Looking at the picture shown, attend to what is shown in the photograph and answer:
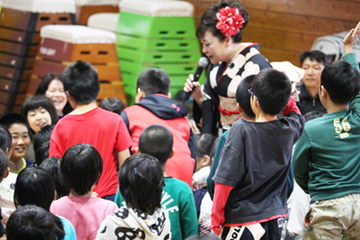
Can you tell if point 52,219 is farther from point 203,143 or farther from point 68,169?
point 203,143

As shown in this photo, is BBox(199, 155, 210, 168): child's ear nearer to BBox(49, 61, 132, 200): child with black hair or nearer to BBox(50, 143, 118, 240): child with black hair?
BBox(49, 61, 132, 200): child with black hair

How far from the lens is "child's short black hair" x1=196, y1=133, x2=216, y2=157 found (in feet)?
15.2

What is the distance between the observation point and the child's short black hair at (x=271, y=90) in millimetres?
3186

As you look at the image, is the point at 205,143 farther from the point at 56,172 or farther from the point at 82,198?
the point at 82,198

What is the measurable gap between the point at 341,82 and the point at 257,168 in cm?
60

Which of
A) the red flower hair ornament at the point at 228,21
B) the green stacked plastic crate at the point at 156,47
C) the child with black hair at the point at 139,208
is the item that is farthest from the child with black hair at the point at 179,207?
the green stacked plastic crate at the point at 156,47

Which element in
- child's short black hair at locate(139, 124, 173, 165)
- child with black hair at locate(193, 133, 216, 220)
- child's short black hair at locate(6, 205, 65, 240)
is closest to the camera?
child's short black hair at locate(6, 205, 65, 240)

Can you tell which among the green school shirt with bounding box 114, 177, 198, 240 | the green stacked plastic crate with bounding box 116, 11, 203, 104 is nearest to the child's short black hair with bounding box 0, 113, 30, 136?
the green school shirt with bounding box 114, 177, 198, 240

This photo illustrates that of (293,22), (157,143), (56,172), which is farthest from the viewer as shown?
(293,22)

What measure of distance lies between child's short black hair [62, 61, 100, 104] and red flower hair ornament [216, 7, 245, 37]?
823 mm

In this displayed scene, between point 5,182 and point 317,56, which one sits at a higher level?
point 317,56

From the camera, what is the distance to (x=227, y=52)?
4332 mm

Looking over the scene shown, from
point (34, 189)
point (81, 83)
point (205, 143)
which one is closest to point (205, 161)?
point (205, 143)

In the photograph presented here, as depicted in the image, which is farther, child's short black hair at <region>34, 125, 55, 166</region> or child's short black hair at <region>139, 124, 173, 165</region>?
child's short black hair at <region>34, 125, 55, 166</region>
